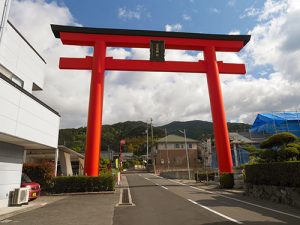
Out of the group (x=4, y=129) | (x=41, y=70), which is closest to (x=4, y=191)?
(x=4, y=129)

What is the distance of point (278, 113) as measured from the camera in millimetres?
34812

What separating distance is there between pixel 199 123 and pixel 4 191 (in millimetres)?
165880

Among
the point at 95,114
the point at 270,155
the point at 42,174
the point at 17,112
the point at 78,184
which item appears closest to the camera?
the point at 17,112

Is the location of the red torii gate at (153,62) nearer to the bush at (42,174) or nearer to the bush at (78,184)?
the bush at (78,184)

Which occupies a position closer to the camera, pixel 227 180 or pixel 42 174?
pixel 42 174

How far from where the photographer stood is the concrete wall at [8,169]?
33.6 feet

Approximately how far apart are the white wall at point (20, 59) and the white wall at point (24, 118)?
2.52m

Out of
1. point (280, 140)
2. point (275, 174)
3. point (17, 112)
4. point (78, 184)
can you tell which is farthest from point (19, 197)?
point (280, 140)

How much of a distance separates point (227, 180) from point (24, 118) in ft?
46.9

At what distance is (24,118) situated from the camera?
9.88 m

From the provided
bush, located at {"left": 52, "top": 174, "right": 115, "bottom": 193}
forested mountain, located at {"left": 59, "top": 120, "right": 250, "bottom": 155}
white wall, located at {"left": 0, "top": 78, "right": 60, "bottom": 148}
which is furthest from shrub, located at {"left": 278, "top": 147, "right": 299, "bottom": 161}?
forested mountain, located at {"left": 59, "top": 120, "right": 250, "bottom": 155}

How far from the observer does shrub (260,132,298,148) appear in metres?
13.6

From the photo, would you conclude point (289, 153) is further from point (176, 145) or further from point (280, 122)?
point (176, 145)

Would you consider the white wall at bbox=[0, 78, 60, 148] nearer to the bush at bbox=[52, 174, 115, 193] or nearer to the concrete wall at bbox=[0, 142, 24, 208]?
the concrete wall at bbox=[0, 142, 24, 208]
